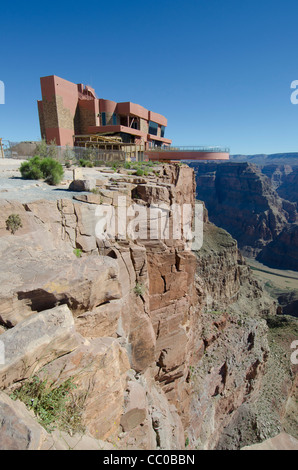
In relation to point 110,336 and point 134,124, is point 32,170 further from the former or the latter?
point 134,124

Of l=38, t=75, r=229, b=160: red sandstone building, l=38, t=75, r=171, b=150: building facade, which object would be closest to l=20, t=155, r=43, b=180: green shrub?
l=38, t=75, r=229, b=160: red sandstone building

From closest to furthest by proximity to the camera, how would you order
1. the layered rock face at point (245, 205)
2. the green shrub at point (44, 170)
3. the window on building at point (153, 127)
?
the green shrub at point (44, 170), the window on building at point (153, 127), the layered rock face at point (245, 205)

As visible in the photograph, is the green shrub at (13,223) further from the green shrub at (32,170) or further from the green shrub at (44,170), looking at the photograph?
the green shrub at (32,170)

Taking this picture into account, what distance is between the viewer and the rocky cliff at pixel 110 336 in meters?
4.00

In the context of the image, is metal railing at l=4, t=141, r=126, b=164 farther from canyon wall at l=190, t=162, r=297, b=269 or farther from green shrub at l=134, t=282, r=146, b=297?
canyon wall at l=190, t=162, r=297, b=269

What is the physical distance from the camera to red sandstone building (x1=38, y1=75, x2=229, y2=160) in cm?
2852

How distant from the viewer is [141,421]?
243 inches

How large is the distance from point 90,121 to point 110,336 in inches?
1280

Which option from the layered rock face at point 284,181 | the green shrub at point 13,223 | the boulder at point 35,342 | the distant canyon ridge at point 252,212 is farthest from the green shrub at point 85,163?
the layered rock face at point 284,181

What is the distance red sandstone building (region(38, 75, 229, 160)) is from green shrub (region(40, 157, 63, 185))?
16974mm

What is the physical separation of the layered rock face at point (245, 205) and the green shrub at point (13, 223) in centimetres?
8695

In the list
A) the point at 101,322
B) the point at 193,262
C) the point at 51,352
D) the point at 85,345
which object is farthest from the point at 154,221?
the point at 51,352

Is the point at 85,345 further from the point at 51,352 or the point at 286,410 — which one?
the point at 286,410

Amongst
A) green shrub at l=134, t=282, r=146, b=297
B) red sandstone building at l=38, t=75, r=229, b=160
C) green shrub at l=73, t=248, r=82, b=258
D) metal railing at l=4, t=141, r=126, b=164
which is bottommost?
green shrub at l=134, t=282, r=146, b=297
